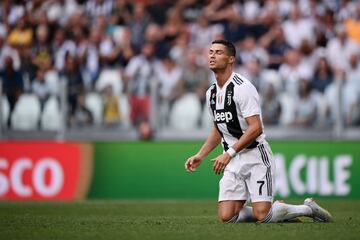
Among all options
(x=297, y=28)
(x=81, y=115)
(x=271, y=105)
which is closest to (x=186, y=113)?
(x=271, y=105)

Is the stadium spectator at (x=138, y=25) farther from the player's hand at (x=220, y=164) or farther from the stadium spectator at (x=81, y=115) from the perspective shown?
the player's hand at (x=220, y=164)

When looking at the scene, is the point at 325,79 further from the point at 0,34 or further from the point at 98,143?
the point at 0,34

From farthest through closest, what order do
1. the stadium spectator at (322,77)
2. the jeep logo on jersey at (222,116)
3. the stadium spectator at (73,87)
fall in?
the stadium spectator at (73,87) → the stadium spectator at (322,77) → the jeep logo on jersey at (222,116)

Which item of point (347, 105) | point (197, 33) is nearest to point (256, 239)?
point (347, 105)

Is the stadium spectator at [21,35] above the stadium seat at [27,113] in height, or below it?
above

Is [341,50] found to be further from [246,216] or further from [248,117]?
[248,117]

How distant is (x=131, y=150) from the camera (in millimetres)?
19109

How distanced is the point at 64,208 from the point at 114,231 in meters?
5.34

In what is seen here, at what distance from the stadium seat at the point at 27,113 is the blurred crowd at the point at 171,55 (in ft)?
0.46

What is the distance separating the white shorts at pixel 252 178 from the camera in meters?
10.7

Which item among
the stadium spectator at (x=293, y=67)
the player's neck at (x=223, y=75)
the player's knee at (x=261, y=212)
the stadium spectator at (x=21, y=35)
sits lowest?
the player's knee at (x=261, y=212)

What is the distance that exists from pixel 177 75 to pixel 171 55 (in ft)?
7.25

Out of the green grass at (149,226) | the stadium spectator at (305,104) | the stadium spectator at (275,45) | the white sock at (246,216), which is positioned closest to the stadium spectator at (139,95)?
the stadium spectator at (275,45)

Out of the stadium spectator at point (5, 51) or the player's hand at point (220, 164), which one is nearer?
the player's hand at point (220, 164)
